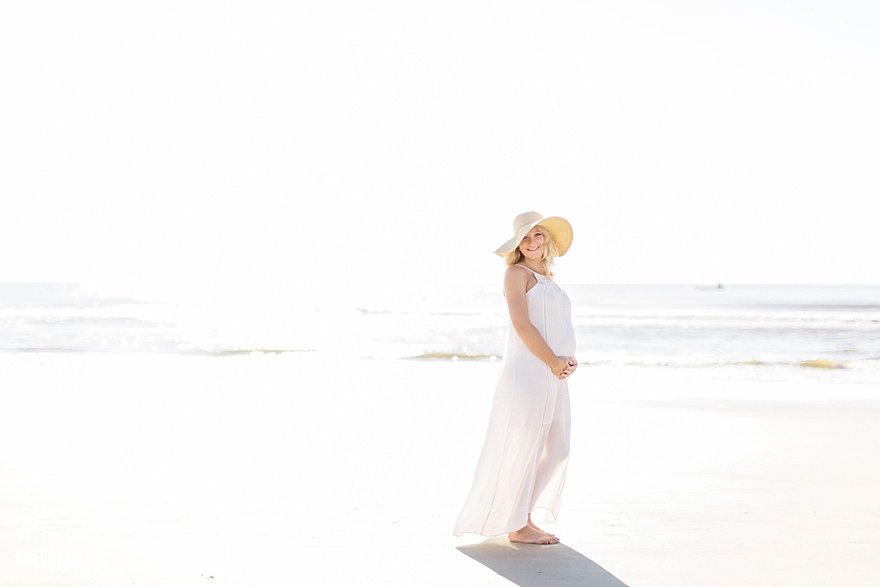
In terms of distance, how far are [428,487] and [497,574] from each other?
1750 mm

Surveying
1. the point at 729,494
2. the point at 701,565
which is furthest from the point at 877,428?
the point at 701,565

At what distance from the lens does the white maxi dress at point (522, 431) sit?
3.74m

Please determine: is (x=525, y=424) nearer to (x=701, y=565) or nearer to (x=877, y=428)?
(x=701, y=565)

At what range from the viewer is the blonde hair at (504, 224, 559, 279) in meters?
3.89

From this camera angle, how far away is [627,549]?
3.91 metres

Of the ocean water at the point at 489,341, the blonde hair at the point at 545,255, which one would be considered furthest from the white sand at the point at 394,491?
the ocean water at the point at 489,341

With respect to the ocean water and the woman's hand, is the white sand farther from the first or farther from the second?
the ocean water

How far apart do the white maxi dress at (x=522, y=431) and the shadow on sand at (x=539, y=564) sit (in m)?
0.13

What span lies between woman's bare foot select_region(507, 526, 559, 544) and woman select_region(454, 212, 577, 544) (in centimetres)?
2

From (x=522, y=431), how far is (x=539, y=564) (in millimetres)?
637

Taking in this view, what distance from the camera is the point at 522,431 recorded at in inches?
147

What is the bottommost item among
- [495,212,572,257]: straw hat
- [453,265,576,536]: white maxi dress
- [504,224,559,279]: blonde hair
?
[453,265,576,536]: white maxi dress

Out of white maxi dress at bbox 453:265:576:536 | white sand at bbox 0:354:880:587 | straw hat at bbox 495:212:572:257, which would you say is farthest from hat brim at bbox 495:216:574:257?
white sand at bbox 0:354:880:587

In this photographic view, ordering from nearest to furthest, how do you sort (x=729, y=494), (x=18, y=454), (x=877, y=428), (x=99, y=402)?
(x=729, y=494), (x=18, y=454), (x=877, y=428), (x=99, y=402)
